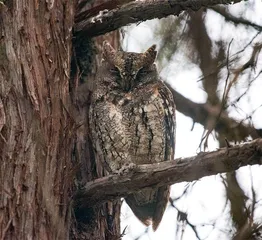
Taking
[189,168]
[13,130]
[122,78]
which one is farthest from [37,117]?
[122,78]

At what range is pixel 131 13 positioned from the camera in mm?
3381

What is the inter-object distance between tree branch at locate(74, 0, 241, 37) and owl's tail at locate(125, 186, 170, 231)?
92cm

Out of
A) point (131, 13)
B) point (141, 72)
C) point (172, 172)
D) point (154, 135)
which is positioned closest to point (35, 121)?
point (172, 172)

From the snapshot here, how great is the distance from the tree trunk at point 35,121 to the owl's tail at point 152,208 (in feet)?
2.65

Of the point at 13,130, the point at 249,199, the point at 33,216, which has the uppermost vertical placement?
the point at 13,130

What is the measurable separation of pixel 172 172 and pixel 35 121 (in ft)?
2.00

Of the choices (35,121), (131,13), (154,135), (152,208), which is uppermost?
(131,13)

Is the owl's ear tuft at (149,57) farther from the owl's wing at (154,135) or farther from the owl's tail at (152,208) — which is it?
the owl's tail at (152,208)

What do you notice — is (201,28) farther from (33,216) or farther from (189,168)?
(33,216)

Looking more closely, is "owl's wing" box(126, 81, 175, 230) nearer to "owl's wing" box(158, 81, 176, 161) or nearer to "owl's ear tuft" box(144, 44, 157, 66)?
"owl's wing" box(158, 81, 176, 161)

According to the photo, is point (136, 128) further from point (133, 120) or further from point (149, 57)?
point (149, 57)

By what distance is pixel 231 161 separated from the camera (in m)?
2.71

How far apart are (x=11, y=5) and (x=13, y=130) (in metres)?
0.61

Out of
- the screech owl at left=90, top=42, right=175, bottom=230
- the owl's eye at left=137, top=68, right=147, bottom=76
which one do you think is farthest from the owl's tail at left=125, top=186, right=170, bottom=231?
the owl's eye at left=137, top=68, right=147, bottom=76
